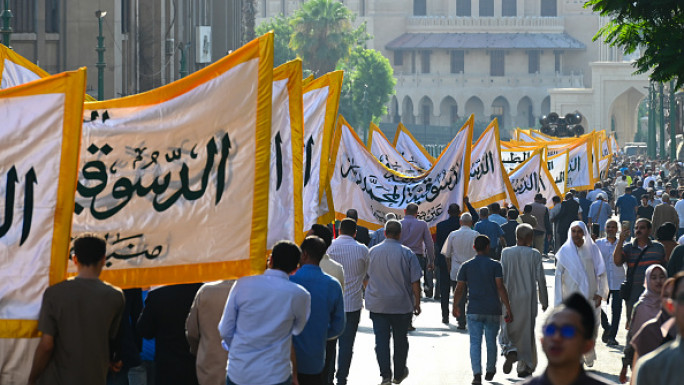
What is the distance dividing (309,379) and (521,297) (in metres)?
4.25

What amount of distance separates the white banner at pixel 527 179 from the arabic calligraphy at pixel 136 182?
1654 cm

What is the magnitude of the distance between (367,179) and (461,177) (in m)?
1.68

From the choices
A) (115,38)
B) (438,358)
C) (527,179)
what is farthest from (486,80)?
(438,358)

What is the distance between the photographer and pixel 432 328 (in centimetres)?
1612

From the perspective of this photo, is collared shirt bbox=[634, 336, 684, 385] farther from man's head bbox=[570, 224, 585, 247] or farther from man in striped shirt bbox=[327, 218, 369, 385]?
man's head bbox=[570, 224, 585, 247]

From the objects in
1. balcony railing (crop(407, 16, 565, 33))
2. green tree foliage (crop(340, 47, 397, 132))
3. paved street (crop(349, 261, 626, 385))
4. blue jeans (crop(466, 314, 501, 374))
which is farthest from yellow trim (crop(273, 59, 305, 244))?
balcony railing (crop(407, 16, 565, 33))

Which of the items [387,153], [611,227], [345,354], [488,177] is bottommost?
[345,354]

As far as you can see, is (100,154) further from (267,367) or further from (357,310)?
(357,310)

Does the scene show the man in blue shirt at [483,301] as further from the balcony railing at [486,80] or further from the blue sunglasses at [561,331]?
the balcony railing at [486,80]

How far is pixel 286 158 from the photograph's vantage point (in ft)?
30.0

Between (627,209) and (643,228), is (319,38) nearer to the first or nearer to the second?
(627,209)

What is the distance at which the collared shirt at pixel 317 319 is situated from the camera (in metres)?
8.23

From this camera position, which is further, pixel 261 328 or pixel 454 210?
pixel 454 210

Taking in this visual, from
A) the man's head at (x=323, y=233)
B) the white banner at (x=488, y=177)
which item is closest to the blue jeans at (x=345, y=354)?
the man's head at (x=323, y=233)
